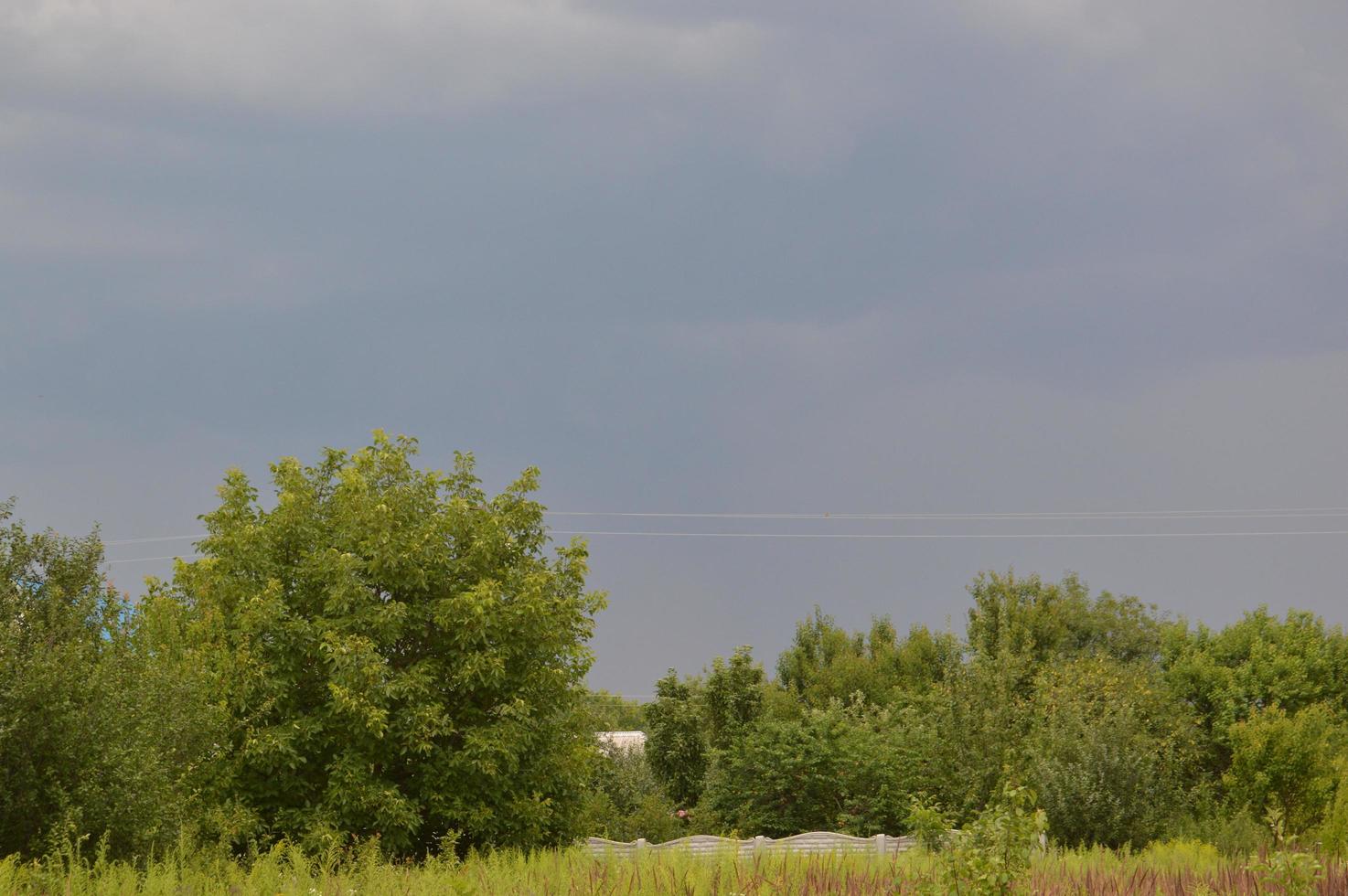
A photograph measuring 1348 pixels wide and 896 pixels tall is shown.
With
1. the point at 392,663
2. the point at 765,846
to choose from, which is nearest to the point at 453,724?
the point at 392,663

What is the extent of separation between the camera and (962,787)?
37.9 metres

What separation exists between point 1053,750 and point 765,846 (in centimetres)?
1508

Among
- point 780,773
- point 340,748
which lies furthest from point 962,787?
point 340,748

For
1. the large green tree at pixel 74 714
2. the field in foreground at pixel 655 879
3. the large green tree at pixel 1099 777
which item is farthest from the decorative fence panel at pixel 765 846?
the large green tree at pixel 74 714

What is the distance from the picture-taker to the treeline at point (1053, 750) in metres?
31.0

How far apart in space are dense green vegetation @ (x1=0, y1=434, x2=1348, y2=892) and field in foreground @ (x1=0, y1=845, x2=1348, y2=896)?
0.71 metres

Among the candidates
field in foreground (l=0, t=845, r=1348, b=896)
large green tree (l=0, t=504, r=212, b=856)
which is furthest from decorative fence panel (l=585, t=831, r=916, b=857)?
large green tree (l=0, t=504, r=212, b=856)

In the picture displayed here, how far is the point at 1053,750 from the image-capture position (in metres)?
32.1

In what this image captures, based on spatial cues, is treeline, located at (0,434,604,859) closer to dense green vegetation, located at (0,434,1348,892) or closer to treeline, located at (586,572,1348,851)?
dense green vegetation, located at (0,434,1348,892)

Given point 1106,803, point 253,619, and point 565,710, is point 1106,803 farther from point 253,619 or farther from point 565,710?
point 253,619

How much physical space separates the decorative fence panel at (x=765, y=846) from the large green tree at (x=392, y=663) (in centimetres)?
298

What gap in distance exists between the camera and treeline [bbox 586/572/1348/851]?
3097 centimetres

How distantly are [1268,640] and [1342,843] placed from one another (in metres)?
21.4

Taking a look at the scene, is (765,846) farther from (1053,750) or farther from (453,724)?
(1053,750)
